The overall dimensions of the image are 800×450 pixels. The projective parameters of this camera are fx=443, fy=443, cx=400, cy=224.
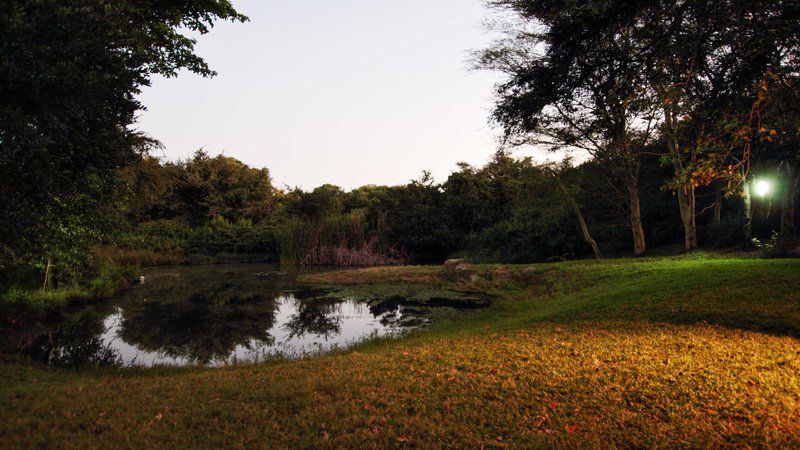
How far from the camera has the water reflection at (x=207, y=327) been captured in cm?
804

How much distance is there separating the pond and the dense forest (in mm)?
1574

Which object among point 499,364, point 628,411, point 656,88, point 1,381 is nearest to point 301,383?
point 499,364

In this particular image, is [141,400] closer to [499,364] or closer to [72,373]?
[72,373]

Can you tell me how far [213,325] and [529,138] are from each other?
13582 mm

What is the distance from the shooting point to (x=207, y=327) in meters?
10.4

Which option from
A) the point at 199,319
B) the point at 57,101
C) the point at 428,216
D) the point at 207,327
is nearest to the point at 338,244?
the point at 428,216

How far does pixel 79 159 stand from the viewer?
589 centimetres

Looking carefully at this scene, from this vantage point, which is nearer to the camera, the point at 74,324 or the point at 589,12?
the point at 589,12

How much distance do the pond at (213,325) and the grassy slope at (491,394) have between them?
5.29 ft

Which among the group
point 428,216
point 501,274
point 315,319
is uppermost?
point 428,216

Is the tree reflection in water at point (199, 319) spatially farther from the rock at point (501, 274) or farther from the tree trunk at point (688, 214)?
the tree trunk at point (688, 214)

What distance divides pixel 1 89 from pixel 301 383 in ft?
14.2

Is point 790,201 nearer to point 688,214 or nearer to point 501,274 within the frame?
point 688,214

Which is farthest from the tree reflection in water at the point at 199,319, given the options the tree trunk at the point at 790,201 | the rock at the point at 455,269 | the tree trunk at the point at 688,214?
the tree trunk at the point at 790,201
